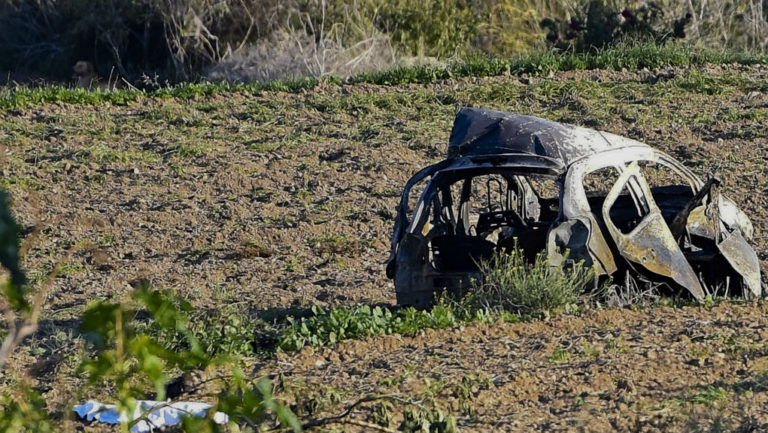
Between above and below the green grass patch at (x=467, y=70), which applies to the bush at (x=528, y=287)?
above

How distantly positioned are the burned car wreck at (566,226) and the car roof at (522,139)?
1 cm

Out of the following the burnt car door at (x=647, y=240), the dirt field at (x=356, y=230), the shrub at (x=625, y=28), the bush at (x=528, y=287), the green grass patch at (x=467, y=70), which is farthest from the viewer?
the shrub at (x=625, y=28)

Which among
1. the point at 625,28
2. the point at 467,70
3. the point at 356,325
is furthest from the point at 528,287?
the point at 625,28

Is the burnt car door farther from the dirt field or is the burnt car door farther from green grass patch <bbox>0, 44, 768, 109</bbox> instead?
green grass patch <bbox>0, 44, 768, 109</bbox>

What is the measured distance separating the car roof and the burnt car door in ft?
1.05

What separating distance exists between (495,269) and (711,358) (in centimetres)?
192

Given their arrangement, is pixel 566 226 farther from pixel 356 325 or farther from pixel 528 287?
pixel 356 325

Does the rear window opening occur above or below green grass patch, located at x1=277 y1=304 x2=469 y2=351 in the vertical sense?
above

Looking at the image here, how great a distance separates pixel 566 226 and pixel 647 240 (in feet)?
2.41

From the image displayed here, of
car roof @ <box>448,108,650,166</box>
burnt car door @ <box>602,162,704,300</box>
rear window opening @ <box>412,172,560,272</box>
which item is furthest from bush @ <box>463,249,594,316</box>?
car roof @ <box>448,108,650,166</box>

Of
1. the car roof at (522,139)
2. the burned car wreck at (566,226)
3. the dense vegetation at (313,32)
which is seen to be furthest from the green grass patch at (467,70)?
the car roof at (522,139)

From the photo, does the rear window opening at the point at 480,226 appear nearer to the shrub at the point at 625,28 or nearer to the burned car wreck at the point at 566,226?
the burned car wreck at the point at 566,226

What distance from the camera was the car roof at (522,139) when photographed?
9352 mm

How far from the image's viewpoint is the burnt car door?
9.34 meters
